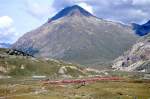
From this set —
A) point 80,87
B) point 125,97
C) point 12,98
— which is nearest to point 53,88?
point 80,87

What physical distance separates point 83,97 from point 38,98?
49.3ft

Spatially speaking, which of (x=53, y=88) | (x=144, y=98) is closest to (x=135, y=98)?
(x=144, y=98)

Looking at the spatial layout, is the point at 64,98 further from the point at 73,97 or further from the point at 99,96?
the point at 99,96

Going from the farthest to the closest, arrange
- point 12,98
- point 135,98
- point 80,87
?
1. point 80,87
2. point 12,98
3. point 135,98

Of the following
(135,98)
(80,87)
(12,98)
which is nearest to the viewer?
(135,98)

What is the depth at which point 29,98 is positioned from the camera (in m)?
127

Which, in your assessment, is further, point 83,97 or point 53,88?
point 53,88

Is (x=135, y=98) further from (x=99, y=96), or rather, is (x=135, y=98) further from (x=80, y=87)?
(x=80, y=87)

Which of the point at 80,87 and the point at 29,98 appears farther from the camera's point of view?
the point at 80,87

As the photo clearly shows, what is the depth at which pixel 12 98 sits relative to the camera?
130 metres

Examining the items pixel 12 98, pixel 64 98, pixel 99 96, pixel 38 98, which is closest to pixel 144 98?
pixel 99 96

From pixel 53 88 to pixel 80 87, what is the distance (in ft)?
39.4

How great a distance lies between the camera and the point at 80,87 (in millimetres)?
164750

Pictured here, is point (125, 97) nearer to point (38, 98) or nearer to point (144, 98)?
point (144, 98)
